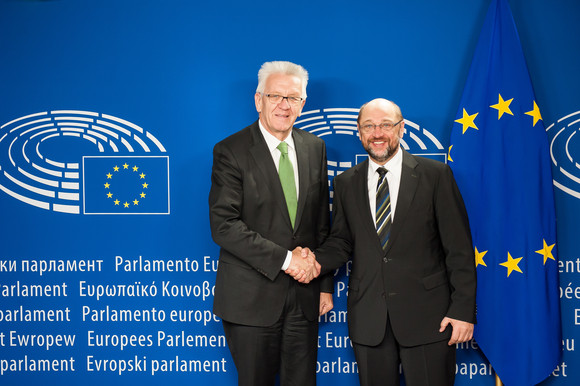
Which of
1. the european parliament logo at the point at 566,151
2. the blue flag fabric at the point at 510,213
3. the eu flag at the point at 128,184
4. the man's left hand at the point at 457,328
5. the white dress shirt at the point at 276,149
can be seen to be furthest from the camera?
the eu flag at the point at 128,184

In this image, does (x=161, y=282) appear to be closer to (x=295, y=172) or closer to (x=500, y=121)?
(x=295, y=172)

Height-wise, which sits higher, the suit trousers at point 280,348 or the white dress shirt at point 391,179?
the white dress shirt at point 391,179

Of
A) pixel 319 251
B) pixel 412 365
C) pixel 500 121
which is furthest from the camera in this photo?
pixel 500 121

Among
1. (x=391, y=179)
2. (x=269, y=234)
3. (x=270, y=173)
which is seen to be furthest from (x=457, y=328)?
(x=270, y=173)

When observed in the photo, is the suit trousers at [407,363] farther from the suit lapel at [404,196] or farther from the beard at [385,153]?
the beard at [385,153]

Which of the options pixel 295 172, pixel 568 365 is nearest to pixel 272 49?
pixel 295 172

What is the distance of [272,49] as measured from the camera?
279cm

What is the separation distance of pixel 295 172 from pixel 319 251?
39cm

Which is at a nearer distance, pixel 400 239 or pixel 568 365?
pixel 400 239

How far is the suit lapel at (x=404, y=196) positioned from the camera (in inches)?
85.3

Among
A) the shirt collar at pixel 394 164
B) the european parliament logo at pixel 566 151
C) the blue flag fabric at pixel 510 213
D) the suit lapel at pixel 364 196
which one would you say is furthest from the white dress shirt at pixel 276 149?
the european parliament logo at pixel 566 151

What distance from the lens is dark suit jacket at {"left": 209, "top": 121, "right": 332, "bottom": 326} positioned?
222cm

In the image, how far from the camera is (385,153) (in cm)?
220

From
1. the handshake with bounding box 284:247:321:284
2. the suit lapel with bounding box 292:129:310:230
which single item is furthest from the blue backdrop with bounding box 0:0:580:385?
the handshake with bounding box 284:247:321:284
